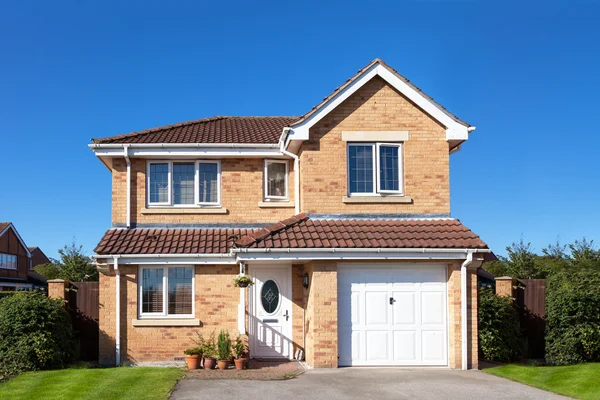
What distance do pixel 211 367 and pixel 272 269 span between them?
3.08m

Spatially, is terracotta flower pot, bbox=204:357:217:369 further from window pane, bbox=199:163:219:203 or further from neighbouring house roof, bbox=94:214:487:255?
window pane, bbox=199:163:219:203

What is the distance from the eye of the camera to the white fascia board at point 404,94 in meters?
16.2

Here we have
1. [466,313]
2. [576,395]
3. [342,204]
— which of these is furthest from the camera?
[342,204]

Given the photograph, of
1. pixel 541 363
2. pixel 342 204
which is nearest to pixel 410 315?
pixel 342 204

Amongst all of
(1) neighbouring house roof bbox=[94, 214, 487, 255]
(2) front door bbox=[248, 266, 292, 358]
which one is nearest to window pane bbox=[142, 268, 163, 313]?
(1) neighbouring house roof bbox=[94, 214, 487, 255]

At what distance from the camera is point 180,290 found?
669 inches

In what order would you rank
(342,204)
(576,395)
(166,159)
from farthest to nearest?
(166,159)
(342,204)
(576,395)

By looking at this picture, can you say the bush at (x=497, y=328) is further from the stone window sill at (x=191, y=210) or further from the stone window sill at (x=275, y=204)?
the stone window sill at (x=191, y=210)

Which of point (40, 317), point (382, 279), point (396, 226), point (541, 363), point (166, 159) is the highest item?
point (166, 159)

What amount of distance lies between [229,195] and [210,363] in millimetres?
4851

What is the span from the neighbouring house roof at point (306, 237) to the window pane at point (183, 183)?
3.05 feet

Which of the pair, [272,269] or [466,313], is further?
[272,269]

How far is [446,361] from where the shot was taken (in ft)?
49.9

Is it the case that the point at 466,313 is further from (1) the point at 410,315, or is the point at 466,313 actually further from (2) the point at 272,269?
(2) the point at 272,269
